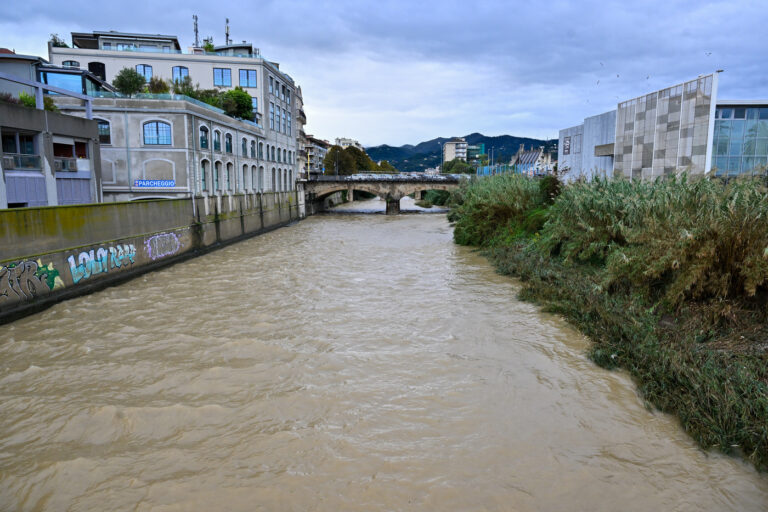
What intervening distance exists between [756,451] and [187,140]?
30883mm

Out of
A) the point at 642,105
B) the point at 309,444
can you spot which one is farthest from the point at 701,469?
the point at 642,105

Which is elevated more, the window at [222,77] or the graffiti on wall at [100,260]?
the window at [222,77]

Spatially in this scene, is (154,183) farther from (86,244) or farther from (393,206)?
(393,206)

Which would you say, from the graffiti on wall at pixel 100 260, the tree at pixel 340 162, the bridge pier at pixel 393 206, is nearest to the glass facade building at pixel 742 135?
the bridge pier at pixel 393 206

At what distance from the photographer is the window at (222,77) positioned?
48.9m

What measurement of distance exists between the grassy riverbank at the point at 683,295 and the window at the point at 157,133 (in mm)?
24088

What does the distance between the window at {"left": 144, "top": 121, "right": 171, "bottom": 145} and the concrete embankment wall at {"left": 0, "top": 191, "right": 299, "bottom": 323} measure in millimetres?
5213

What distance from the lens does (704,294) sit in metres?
11.1

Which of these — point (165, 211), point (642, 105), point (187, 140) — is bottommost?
point (165, 211)

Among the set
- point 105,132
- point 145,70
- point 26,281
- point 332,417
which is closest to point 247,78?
point 145,70

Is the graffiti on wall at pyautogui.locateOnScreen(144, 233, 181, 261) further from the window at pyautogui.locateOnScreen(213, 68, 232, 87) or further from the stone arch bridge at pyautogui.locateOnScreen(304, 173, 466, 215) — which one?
the stone arch bridge at pyautogui.locateOnScreen(304, 173, 466, 215)

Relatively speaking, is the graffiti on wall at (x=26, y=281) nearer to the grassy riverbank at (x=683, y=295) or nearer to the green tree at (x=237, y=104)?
the grassy riverbank at (x=683, y=295)

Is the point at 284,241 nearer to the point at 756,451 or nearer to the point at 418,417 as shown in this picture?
the point at 418,417

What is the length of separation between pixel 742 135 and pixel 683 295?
125 feet
